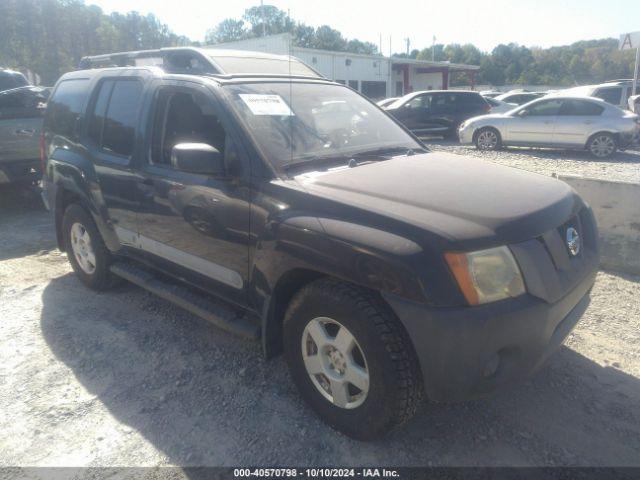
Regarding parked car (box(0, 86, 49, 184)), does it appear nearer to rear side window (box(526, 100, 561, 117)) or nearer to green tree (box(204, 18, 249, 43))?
rear side window (box(526, 100, 561, 117))

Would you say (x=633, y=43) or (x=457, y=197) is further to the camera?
(x=633, y=43)

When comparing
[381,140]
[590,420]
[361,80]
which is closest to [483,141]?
[381,140]

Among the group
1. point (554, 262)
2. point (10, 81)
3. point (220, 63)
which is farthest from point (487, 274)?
point (10, 81)

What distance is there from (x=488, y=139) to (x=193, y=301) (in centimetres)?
1236

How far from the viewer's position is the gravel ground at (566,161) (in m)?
10.3

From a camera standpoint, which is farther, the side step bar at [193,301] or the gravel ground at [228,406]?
the side step bar at [193,301]

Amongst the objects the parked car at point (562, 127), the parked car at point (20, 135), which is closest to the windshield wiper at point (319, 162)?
the parked car at point (20, 135)

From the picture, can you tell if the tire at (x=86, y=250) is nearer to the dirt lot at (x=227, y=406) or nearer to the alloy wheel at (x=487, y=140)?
the dirt lot at (x=227, y=406)

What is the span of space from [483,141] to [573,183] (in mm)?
9585

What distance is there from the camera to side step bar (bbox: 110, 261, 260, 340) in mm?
3123

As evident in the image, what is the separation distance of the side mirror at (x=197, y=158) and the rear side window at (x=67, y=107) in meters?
2.16

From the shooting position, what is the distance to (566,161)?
12.1 m

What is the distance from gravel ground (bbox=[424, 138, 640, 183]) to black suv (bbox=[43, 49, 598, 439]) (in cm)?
755

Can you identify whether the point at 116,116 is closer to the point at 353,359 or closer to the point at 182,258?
the point at 182,258
